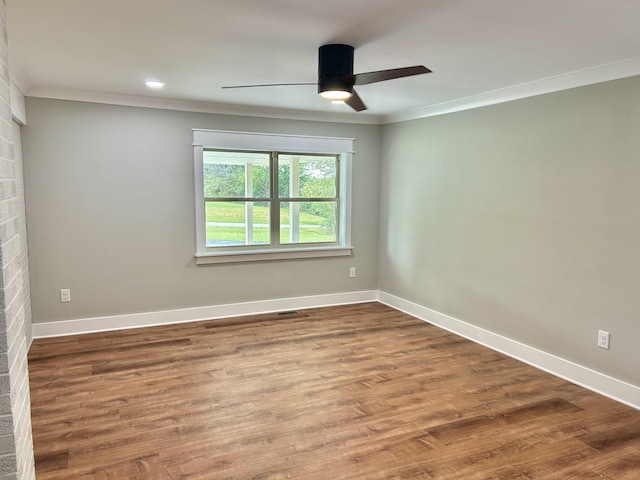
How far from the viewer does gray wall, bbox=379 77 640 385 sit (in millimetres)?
3006

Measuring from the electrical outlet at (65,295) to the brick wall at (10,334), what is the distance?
268 cm

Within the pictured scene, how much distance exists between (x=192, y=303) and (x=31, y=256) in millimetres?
1538

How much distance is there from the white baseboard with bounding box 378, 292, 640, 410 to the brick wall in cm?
345

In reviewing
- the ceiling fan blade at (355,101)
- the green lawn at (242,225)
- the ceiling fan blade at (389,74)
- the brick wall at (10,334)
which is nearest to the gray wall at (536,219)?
the green lawn at (242,225)

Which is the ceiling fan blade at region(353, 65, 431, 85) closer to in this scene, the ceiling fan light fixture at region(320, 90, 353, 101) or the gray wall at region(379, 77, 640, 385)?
the ceiling fan light fixture at region(320, 90, 353, 101)

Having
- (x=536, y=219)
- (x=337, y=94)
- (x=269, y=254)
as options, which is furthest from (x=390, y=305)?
(x=337, y=94)

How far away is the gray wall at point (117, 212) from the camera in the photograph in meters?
4.05

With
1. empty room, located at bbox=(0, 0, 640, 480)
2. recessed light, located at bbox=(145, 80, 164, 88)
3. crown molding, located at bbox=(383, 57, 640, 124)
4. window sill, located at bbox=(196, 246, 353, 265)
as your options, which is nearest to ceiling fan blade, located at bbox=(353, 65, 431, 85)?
empty room, located at bbox=(0, 0, 640, 480)

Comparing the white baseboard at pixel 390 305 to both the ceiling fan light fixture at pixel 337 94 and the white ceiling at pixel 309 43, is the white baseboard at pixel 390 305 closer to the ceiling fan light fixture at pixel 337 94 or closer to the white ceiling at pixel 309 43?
the white ceiling at pixel 309 43

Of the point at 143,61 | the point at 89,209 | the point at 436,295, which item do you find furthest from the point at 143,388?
the point at 436,295

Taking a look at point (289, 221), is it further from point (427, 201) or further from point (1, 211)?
point (1, 211)

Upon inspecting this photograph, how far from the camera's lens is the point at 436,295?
4.72 metres

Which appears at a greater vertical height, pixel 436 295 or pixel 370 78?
pixel 370 78

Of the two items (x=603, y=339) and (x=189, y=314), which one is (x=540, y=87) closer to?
(x=603, y=339)
